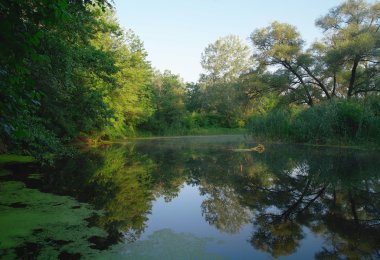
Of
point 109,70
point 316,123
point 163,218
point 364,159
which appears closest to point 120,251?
point 163,218

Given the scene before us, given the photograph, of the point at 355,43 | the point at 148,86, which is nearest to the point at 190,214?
the point at 355,43

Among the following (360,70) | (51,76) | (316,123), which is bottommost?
(316,123)

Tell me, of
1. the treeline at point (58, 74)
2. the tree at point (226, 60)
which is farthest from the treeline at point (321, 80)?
the tree at point (226, 60)

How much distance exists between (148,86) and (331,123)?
27729mm

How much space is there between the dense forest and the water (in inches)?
54.1

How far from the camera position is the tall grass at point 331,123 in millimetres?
16844

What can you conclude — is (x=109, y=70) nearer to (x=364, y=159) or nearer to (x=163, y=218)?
(x=163, y=218)

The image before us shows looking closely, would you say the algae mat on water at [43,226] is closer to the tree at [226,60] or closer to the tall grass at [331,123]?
the tall grass at [331,123]

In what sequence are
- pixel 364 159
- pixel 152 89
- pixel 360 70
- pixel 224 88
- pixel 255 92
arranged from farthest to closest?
1. pixel 224 88
2. pixel 152 89
3. pixel 255 92
4. pixel 360 70
5. pixel 364 159

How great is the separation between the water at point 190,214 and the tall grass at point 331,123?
747 cm

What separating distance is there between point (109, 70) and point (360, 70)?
21355 millimetres

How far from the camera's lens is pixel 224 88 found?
2000 inches

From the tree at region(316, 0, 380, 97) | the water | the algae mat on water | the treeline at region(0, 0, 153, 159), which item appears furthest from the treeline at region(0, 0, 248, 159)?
the tree at region(316, 0, 380, 97)

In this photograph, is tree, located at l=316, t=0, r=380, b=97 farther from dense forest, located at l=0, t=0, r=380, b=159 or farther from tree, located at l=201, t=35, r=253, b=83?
tree, located at l=201, t=35, r=253, b=83
